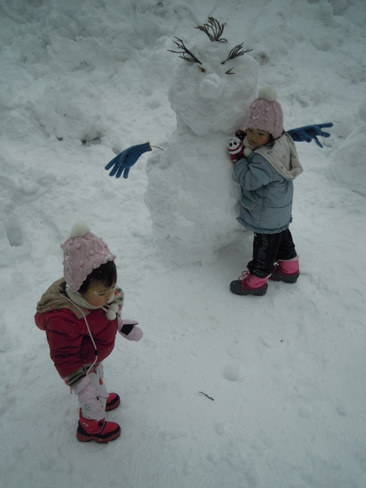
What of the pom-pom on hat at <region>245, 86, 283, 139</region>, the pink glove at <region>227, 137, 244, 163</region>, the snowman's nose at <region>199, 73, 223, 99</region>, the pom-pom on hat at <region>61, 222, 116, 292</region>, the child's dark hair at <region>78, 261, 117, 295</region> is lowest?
the child's dark hair at <region>78, 261, 117, 295</region>

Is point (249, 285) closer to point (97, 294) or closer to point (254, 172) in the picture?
point (254, 172)

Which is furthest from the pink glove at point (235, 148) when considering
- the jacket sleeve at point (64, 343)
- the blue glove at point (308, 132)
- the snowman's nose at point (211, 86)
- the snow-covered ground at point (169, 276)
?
the jacket sleeve at point (64, 343)

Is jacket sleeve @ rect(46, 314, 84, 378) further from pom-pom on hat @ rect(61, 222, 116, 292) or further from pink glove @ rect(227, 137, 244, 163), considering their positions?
pink glove @ rect(227, 137, 244, 163)

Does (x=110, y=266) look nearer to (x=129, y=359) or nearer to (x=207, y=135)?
(x=129, y=359)

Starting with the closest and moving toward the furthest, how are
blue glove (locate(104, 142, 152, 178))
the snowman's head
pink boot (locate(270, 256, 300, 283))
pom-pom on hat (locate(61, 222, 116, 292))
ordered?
pom-pom on hat (locate(61, 222, 116, 292)) < the snowman's head < blue glove (locate(104, 142, 152, 178)) < pink boot (locate(270, 256, 300, 283))

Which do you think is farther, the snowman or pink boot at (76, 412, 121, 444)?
the snowman

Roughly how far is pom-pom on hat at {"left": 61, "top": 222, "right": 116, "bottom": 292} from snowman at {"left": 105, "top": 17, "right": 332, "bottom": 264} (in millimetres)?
1007

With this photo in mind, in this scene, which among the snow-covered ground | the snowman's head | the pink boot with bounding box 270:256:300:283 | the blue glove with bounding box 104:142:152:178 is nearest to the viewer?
the snow-covered ground

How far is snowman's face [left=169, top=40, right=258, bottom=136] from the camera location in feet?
6.52

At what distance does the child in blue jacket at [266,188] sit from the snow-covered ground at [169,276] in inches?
5.7

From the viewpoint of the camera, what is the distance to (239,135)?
2184 millimetres

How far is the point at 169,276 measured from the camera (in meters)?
2.50

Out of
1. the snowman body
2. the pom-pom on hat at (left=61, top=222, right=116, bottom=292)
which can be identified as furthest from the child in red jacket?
the snowman body

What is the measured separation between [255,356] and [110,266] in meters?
1.12
